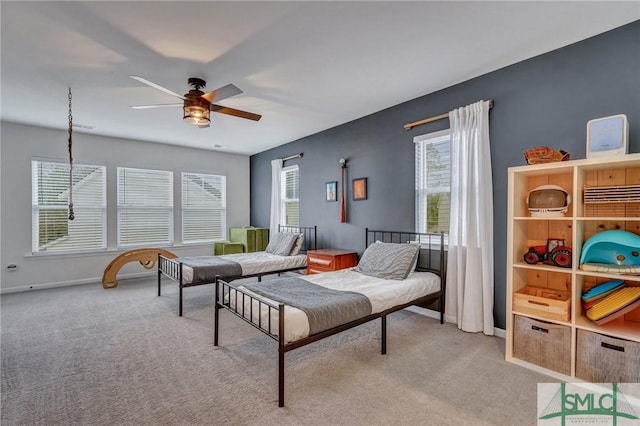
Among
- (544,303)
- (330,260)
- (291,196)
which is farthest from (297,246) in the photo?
(544,303)

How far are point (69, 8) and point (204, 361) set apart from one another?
286 centimetres

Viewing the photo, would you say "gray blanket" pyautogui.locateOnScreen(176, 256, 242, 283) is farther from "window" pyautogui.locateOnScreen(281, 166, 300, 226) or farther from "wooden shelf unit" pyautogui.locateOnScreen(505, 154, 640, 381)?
"wooden shelf unit" pyautogui.locateOnScreen(505, 154, 640, 381)

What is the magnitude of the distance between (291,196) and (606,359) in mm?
4946

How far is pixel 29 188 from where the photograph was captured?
4.86 metres

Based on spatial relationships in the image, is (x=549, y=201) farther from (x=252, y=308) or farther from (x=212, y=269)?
(x=212, y=269)

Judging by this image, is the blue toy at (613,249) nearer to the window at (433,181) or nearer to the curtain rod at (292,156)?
the window at (433,181)

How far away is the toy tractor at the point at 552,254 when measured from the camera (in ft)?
7.66

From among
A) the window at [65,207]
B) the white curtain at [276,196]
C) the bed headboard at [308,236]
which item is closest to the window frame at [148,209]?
the window at [65,207]

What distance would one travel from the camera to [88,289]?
4.93m

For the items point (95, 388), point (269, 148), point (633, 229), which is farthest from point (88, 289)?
point (633, 229)

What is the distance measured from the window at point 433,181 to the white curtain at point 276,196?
3.16 metres

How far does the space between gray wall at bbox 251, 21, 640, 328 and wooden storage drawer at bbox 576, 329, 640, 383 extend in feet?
2.70

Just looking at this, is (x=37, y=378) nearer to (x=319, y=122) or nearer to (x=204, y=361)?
(x=204, y=361)

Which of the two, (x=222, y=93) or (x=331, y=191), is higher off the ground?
(x=222, y=93)
